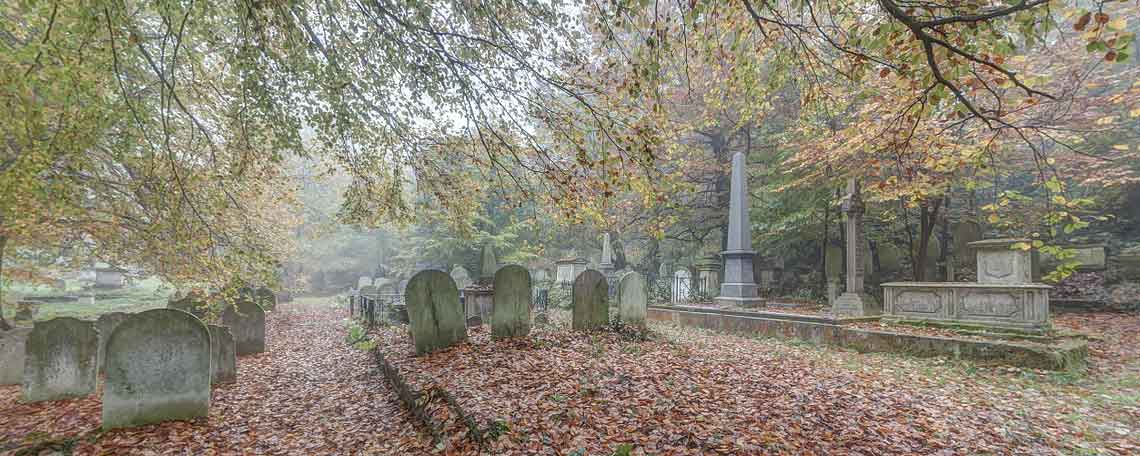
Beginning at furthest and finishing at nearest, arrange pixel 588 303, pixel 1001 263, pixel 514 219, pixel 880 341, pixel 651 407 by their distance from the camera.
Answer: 1. pixel 588 303
2. pixel 1001 263
3. pixel 880 341
4. pixel 514 219
5. pixel 651 407

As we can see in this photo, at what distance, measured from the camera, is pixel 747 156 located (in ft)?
51.8

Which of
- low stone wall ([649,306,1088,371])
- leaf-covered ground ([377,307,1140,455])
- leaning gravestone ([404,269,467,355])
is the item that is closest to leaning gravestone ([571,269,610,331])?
leaf-covered ground ([377,307,1140,455])

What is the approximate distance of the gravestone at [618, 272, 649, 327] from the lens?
8805 millimetres

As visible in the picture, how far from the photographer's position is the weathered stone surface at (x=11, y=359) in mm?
6859

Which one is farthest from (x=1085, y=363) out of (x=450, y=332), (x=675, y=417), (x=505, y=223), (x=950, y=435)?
(x=505, y=223)

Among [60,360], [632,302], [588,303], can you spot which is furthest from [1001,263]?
[60,360]

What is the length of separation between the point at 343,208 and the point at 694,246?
52.6 feet

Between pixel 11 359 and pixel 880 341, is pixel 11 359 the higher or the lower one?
the lower one

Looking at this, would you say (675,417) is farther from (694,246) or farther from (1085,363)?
(694,246)

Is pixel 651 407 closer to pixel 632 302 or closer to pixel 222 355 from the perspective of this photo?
pixel 632 302

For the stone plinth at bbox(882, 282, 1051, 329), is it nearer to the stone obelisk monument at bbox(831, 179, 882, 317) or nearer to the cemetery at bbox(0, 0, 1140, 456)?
the cemetery at bbox(0, 0, 1140, 456)

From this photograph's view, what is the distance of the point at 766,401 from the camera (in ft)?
15.7

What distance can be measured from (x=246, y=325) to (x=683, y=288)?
12.2 meters

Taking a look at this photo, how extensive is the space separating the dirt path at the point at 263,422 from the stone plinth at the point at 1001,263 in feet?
31.0
